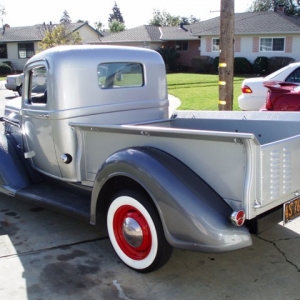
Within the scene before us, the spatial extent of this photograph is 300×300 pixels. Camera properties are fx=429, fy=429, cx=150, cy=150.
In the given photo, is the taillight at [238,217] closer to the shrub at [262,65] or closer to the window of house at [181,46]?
the shrub at [262,65]

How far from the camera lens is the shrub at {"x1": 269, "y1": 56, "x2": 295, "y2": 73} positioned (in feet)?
93.6

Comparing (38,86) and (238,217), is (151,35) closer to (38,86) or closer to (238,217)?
(38,86)

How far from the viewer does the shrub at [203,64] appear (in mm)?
32000

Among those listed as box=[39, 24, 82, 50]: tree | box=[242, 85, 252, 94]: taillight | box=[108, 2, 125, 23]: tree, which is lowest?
box=[242, 85, 252, 94]: taillight

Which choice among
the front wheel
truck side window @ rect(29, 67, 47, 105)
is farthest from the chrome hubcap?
truck side window @ rect(29, 67, 47, 105)

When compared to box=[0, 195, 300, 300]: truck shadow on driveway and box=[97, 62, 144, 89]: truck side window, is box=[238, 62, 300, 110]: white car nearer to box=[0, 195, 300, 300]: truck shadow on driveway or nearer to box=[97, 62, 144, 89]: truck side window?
box=[97, 62, 144, 89]: truck side window

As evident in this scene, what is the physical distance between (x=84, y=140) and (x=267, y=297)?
209 centimetres

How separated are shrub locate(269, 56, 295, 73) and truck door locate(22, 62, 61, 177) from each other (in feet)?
85.5

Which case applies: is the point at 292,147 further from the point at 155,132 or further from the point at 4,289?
the point at 4,289

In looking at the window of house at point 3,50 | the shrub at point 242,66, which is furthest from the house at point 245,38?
the window of house at point 3,50

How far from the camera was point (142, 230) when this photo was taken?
348cm

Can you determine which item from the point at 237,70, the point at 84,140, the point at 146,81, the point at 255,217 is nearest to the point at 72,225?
the point at 84,140

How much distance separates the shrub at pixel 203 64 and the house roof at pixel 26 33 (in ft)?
41.0

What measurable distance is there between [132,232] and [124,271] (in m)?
0.38
